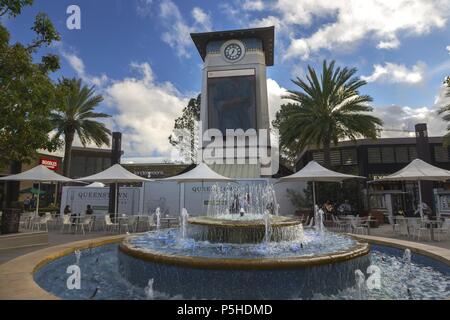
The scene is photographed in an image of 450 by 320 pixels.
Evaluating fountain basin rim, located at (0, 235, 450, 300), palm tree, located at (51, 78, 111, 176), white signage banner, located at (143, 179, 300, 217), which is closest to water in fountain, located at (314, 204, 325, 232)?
fountain basin rim, located at (0, 235, 450, 300)

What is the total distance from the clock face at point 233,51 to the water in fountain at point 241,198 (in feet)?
56.6

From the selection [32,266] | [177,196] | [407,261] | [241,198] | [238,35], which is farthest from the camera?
[238,35]

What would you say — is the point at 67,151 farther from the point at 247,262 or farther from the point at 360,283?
the point at 360,283

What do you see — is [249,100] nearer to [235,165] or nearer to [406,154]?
[235,165]

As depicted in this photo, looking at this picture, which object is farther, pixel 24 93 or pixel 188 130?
pixel 188 130

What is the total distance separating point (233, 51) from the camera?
35.2 m

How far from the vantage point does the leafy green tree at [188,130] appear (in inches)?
1533

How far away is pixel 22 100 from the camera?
8.21m

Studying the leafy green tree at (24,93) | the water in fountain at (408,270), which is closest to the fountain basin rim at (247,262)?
the water in fountain at (408,270)

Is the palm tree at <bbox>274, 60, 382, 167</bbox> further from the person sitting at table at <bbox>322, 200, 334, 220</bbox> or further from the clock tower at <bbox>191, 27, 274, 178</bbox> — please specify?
the clock tower at <bbox>191, 27, 274, 178</bbox>

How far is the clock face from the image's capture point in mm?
34906

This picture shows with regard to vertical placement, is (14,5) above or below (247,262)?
above

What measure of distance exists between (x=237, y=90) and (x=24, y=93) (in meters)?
26.9
